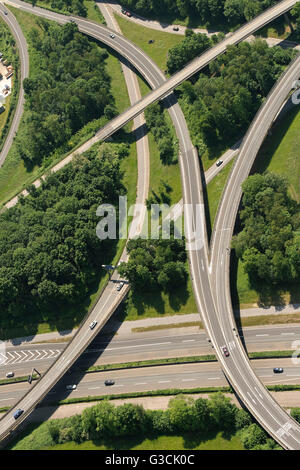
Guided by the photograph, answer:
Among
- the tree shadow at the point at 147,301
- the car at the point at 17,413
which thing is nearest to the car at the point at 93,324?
the tree shadow at the point at 147,301

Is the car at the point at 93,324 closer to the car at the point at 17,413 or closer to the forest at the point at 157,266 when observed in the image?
the forest at the point at 157,266

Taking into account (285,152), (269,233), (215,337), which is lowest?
(215,337)

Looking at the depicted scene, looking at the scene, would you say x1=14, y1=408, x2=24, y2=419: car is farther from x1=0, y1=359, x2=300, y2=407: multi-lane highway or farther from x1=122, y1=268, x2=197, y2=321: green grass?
x1=122, y1=268, x2=197, y2=321: green grass

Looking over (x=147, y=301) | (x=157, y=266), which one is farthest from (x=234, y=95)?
(x=147, y=301)

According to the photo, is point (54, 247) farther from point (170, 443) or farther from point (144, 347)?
point (170, 443)

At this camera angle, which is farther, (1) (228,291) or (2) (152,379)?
(1) (228,291)

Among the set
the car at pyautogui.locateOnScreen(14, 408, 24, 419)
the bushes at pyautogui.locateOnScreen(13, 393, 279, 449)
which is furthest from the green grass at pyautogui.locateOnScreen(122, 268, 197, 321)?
the car at pyautogui.locateOnScreen(14, 408, 24, 419)

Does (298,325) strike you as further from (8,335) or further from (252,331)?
(8,335)
